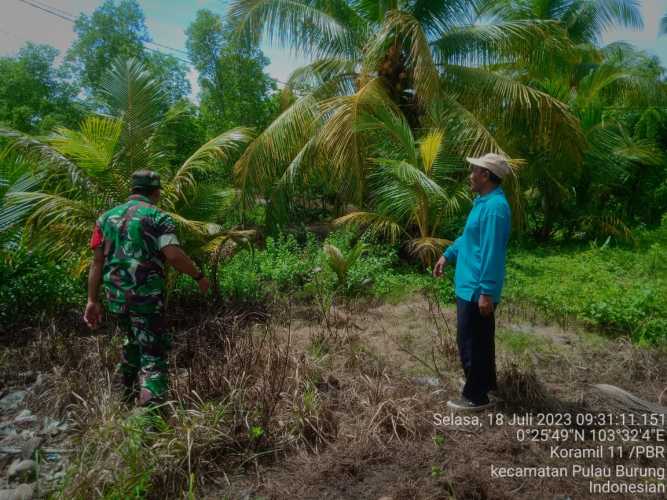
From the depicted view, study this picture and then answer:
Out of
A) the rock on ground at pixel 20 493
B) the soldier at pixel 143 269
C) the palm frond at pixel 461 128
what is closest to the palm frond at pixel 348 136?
the palm frond at pixel 461 128

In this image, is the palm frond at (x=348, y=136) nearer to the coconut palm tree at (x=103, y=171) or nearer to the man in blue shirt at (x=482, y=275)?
the coconut palm tree at (x=103, y=171)

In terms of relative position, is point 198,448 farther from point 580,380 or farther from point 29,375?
point 580,380

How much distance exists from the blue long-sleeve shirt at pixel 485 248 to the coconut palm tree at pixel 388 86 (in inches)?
189

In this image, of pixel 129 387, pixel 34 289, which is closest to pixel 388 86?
pixel 34 289

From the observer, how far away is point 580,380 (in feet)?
12.6

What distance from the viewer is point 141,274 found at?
10.4 ft

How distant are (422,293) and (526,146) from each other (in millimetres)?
5520

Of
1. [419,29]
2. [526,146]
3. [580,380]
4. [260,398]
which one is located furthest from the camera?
[526,146]

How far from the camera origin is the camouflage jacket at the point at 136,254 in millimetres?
3160

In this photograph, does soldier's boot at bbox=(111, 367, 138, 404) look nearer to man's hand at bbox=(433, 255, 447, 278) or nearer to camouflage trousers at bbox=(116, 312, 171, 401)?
camouflage trousers at bbox=(116, 312, 171, 401)

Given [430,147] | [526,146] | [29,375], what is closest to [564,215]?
[526,146]

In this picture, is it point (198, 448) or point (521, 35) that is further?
point (521, 35)

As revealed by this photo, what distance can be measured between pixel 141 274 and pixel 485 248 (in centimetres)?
222

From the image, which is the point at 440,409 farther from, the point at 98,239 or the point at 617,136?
the point at 617,136
